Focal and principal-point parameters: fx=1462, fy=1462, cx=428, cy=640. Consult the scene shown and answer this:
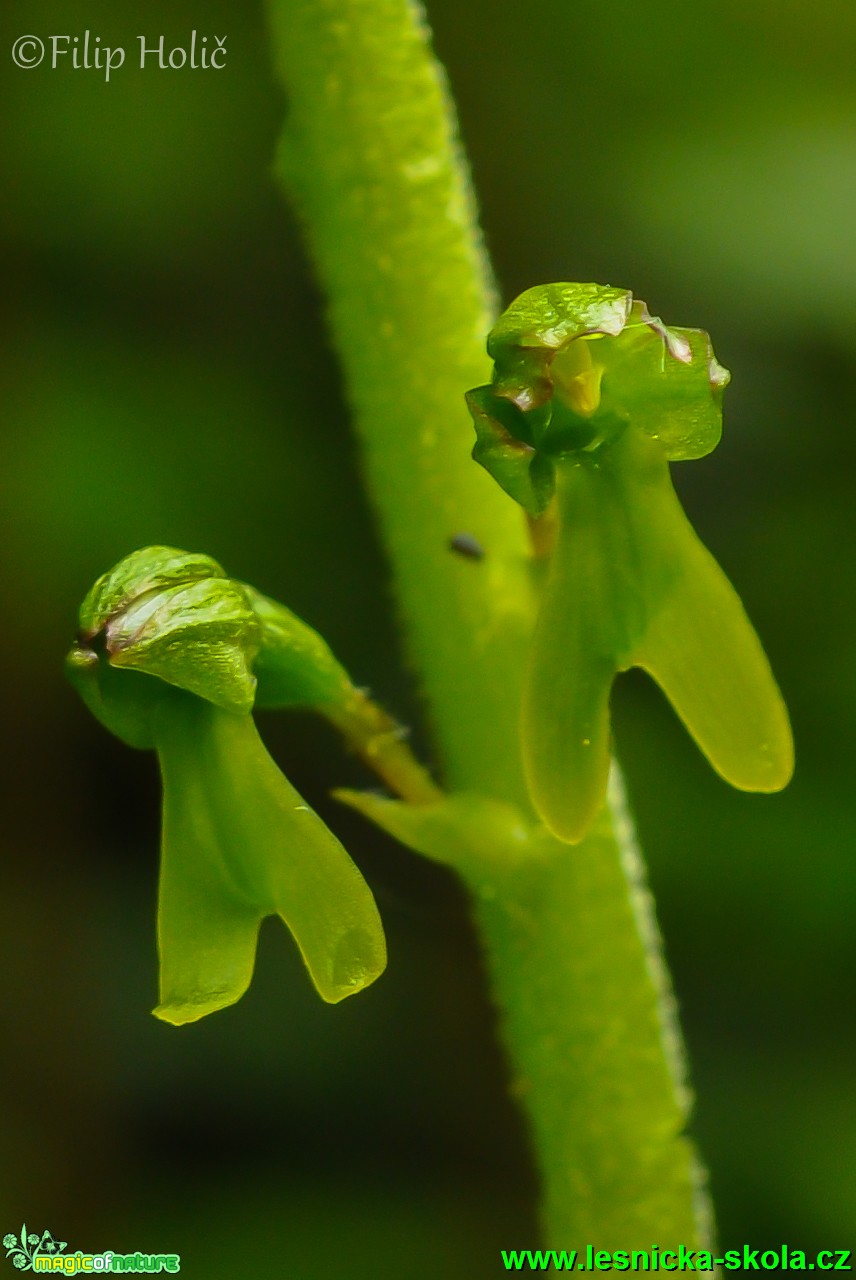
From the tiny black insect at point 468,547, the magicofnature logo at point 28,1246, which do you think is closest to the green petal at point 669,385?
the tiny black insect at point 468,547

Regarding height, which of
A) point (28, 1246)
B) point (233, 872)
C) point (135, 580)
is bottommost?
point (28, 1246)

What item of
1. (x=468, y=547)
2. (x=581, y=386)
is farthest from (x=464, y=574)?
(x=581, y=386)

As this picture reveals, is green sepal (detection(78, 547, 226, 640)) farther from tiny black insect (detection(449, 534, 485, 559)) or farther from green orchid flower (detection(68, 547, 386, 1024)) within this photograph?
tiny black insect (detection(449, 534, 485, 559))

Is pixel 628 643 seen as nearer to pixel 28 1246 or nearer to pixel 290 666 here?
pixel 290 666

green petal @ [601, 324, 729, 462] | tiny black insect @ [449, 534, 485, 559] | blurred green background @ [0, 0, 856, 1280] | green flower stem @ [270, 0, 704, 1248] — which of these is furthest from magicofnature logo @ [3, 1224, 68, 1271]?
green petal @ [601, 324, 729, 462]

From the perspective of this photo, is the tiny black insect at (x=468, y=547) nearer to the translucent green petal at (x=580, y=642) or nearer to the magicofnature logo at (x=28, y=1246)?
the translucent green petal at (x=580, y=642)
